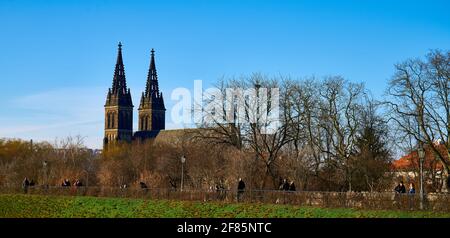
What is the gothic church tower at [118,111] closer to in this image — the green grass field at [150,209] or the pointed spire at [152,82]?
the pointed spire at [152,82]

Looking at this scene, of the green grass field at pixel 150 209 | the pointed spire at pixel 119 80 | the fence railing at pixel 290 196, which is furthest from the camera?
the pointed spire at pixel 119 80

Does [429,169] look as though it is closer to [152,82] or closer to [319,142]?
[319,142]

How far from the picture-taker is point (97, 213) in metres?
37.5

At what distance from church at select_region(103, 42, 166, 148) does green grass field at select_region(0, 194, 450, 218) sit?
110814mm

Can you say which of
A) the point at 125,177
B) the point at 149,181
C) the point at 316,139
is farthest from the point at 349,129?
the point at 125,177

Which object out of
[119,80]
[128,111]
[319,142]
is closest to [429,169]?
[319,142]

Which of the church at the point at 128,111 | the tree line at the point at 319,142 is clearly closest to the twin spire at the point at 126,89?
the church at the point at 128,111

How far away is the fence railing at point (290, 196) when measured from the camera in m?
29.3

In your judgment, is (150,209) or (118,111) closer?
A: (150,209)

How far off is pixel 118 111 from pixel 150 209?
12413cm

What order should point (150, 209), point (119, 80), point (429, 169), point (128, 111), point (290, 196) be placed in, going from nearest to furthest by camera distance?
point (290, 196) → point (150, 209) → point (429, 169) → point (119, 80) → point (128, 111)

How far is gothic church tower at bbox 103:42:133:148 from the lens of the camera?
15850 centimetres

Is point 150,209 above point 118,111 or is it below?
below

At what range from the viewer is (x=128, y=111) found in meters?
163
